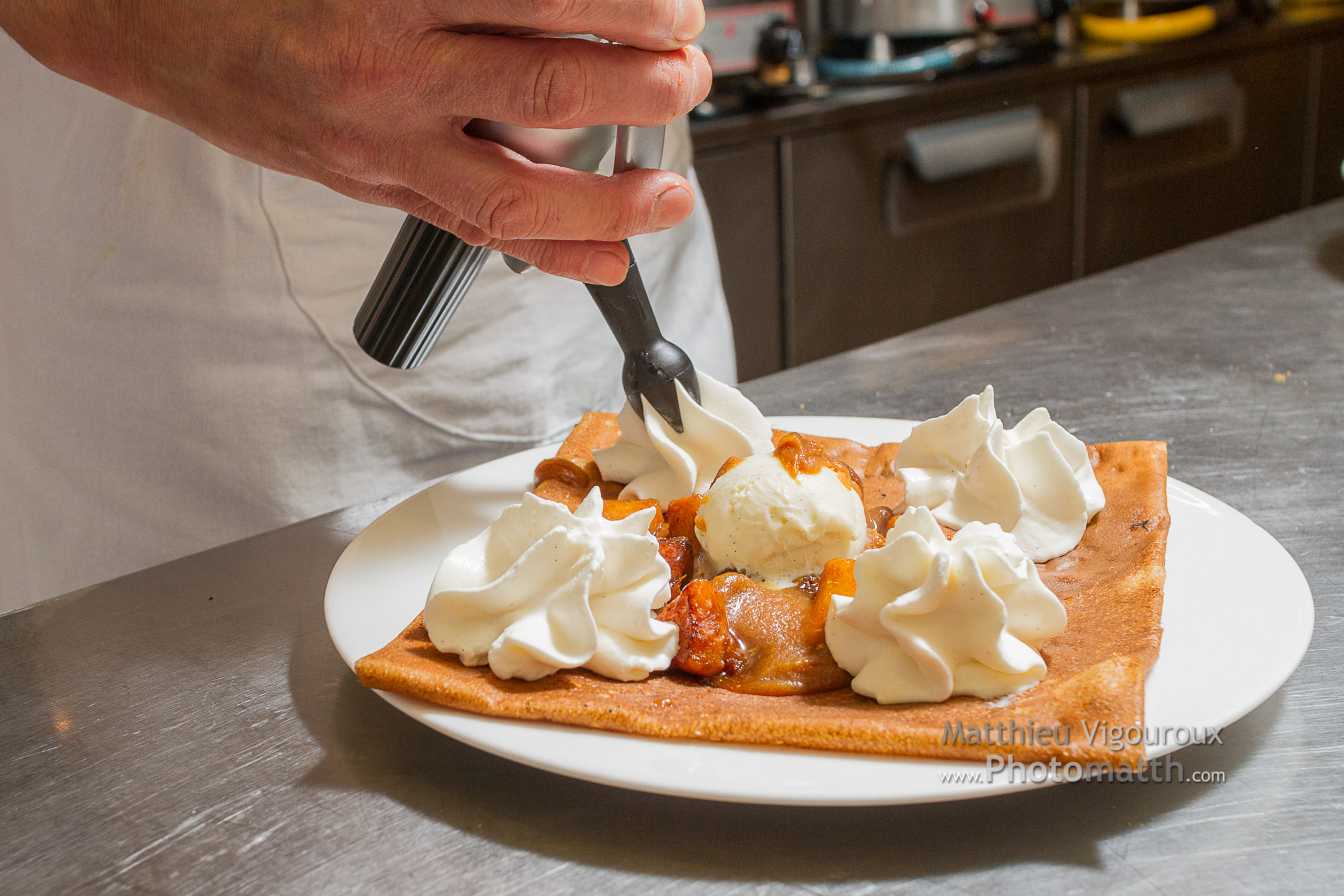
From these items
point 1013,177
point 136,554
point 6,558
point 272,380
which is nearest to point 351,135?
point 272,380

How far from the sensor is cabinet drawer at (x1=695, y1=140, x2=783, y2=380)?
9.00 feet

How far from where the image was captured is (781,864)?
0.63 meters

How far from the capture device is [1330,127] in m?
4.07

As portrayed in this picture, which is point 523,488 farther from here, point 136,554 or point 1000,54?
point 1000,54

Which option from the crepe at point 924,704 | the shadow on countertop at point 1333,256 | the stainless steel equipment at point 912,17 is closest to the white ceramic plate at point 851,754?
the crepe at point 924,704

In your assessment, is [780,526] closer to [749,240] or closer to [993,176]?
[749,240]

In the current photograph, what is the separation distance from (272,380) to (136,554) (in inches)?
10.8

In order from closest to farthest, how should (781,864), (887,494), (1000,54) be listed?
1. (781,864)
2. (887,494)
3. (1000,54)

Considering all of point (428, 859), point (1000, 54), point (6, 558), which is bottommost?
point (6, 558)

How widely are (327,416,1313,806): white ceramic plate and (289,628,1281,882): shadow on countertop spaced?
1.5 inches

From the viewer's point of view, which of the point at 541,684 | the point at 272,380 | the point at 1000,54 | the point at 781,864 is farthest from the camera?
the point at 1000,54

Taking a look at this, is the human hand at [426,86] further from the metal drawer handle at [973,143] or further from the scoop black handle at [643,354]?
the metal drawer handle at [973,143]

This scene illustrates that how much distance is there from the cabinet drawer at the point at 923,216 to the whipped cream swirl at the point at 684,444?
6.22 ft

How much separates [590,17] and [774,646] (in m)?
0.43
